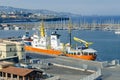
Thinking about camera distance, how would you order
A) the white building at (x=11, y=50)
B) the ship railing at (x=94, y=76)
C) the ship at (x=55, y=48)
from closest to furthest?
the ship railing at (x=94, y=76) < the white building at (x=11, y=50) < the ship at (x=55, y=48)

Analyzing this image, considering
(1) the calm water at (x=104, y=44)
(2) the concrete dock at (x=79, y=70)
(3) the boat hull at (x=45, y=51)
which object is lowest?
(1) the calm water at (x=104, y=44)

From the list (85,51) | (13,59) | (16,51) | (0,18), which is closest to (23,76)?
(13,59)

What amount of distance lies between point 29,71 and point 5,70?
2.09 meters

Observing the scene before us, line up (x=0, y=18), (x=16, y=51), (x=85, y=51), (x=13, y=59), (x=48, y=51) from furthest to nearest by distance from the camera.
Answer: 1. (x=0, y=18)
2. (x=48, y=51)
3. (x=85, y=51)
4. (x=16, y=51)
5. (x=13, y=59)

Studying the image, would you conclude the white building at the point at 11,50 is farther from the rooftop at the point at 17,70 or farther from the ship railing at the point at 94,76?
the ship railing at the point at 94,76

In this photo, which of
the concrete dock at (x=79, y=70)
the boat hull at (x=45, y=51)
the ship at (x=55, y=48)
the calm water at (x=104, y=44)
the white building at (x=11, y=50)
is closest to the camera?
the concrete dock at (x=79, y=70)

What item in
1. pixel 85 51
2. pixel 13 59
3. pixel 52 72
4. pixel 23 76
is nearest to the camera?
pixel 23 76

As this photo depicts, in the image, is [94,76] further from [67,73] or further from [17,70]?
[17,70]

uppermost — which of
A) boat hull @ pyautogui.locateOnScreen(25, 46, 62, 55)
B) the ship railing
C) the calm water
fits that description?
the ship railing

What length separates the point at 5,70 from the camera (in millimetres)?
28375

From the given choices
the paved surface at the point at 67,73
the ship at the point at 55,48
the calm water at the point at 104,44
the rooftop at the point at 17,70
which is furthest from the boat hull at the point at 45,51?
the rooftop at the point at 17,70

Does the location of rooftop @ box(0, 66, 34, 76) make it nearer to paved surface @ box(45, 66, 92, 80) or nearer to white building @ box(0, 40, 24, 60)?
paved surface @ box(45, 66, 92, 80)

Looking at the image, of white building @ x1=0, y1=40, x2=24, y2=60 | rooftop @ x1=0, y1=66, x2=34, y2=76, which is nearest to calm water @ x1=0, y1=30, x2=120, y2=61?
white building @ x1=0, y1=40, x2=24, y2=60

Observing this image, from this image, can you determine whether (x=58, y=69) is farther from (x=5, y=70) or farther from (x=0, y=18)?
(x=0, y=18)
